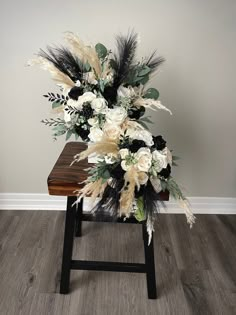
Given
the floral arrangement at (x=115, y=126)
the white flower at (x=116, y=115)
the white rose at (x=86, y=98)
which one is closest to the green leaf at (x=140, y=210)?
the floral arrangement at (x=115, y=126)

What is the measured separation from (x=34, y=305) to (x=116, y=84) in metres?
1.13

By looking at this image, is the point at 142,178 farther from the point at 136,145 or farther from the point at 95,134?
the point at 95,134

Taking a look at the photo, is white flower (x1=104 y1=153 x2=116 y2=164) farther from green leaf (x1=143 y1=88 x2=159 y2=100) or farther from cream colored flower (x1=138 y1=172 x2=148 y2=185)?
green leaf (x1=143 y1=88 x2=159 y2=100)

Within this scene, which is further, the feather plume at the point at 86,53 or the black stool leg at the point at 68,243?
the black stool leg at the point at 68,243

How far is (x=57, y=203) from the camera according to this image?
2373 mm

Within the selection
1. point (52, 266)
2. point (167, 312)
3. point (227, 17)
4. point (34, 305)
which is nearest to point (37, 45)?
point (227, 17)

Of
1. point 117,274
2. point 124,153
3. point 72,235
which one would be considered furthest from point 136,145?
point 117,274

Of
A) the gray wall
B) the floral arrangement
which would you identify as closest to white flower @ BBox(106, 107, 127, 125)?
the floral arrangement

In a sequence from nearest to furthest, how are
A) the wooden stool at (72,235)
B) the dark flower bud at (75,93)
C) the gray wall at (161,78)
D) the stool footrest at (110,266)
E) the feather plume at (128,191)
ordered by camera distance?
the feather plume at (128,191)
the dark flower bud at (75,93)
the wooden stool at (72,235)
the stool footrest at (110,266)
the gray wall at (161,78)

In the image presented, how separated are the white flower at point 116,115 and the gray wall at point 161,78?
2.97ft

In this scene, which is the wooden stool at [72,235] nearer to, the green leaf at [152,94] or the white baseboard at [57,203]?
the green leaf at [152,94]

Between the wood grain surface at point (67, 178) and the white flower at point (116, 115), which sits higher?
the white flower at point (116, 115)

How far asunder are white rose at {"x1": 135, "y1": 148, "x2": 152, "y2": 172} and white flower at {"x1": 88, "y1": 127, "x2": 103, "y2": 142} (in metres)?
0.19

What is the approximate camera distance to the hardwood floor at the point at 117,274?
154 centimetres
